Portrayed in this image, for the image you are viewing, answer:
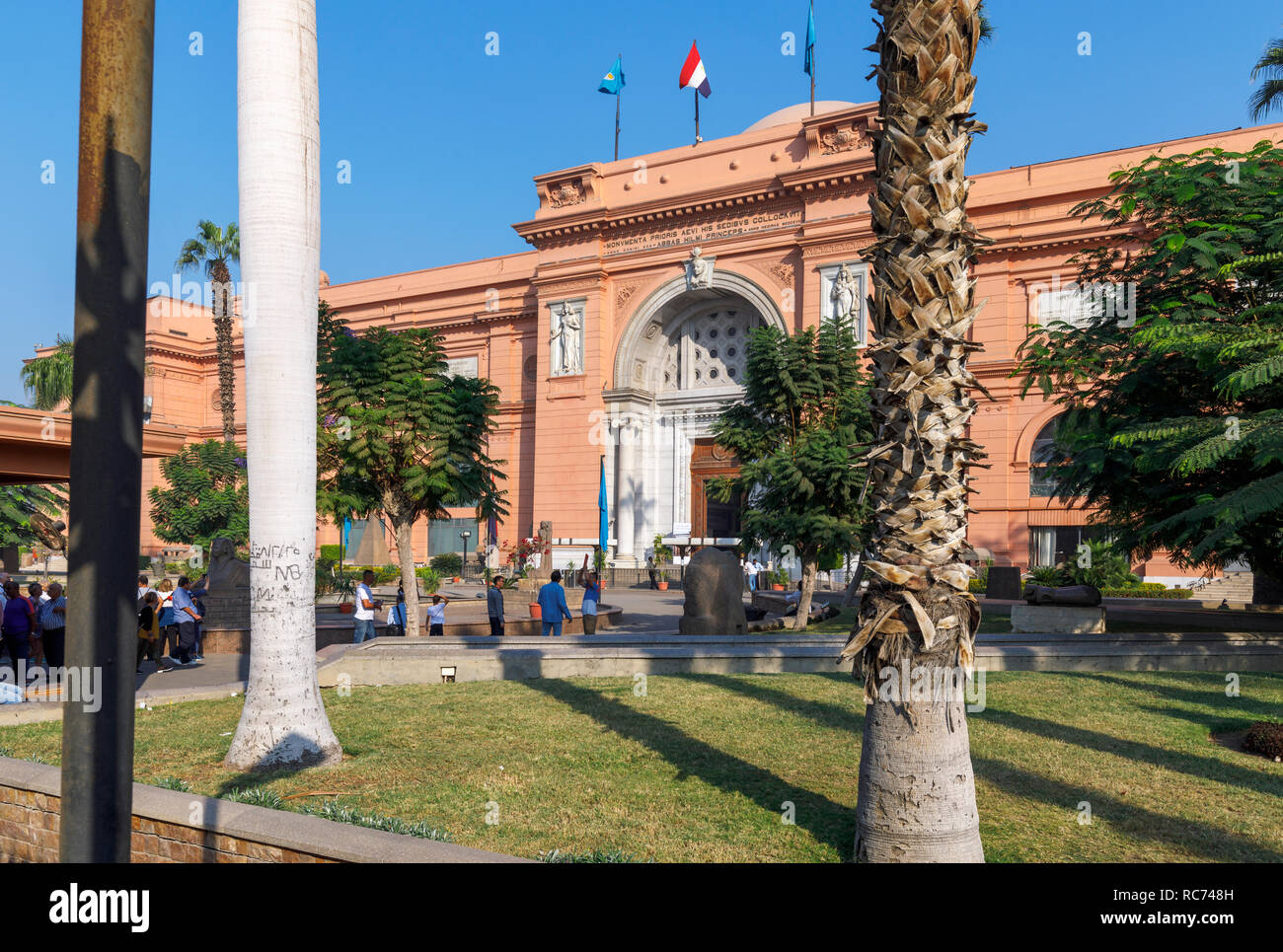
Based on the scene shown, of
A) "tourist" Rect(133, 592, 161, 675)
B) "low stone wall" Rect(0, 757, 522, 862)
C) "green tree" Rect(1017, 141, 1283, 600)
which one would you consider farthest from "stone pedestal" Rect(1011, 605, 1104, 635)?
"tourist" Rect(133, 592, 161, 675)

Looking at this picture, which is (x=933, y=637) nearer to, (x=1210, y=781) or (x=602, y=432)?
(x=1210, y=781)

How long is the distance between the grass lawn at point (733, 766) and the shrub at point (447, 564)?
31777 mm

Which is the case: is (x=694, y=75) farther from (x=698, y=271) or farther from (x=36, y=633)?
(x=36, y=633)

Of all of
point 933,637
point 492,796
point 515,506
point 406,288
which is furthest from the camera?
point 406,288

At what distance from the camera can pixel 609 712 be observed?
949cm

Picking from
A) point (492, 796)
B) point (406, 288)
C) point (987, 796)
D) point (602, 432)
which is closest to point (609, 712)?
point (492, 796)

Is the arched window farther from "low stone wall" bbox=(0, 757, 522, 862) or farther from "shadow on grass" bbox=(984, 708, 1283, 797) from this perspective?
"low stone wall" bbox=(0, 757, 522, 862)

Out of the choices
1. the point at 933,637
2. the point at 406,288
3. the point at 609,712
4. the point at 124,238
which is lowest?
the point at 609,712

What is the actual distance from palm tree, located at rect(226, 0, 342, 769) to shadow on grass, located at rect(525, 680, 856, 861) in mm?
2709

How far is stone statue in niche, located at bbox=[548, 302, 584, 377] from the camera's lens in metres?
39.7

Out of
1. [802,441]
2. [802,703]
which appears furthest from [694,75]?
[802,703]

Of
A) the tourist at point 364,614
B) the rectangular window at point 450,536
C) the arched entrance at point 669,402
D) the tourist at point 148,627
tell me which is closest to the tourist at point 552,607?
the tourist at point 364,614

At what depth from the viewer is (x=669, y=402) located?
131ft
